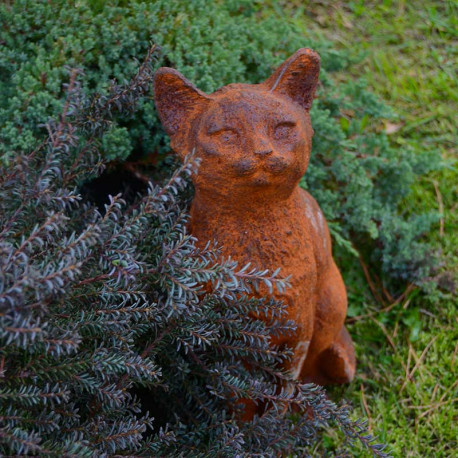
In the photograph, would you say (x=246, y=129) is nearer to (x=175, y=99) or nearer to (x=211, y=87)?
(x=175, y=99)

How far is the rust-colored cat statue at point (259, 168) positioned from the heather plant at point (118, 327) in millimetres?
67

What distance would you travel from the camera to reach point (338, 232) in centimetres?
237

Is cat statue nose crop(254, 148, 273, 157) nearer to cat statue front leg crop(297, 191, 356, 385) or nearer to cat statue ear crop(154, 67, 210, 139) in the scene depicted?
cat statue ear crop(154, 67, 210, 139)

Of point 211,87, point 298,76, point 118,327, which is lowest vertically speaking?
point 118,327

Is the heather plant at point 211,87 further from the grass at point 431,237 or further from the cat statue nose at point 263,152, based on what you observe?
the cat statue nose at point 263,152

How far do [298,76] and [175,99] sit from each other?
1.04ft

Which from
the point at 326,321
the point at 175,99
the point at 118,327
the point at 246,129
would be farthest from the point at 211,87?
the point at 118,327

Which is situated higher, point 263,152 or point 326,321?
point 263,152

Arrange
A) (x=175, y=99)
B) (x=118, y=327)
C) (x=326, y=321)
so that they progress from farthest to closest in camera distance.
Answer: (x=326, y=321), (x=175, y=99), (x=118, y=327)

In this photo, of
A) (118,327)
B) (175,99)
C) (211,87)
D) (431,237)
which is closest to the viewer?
(118,327)

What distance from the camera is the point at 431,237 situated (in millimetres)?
2439

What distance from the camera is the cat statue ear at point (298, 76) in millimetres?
1520

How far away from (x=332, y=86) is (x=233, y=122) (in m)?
1.16

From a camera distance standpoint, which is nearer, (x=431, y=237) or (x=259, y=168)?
A: (x=259, y=168)
